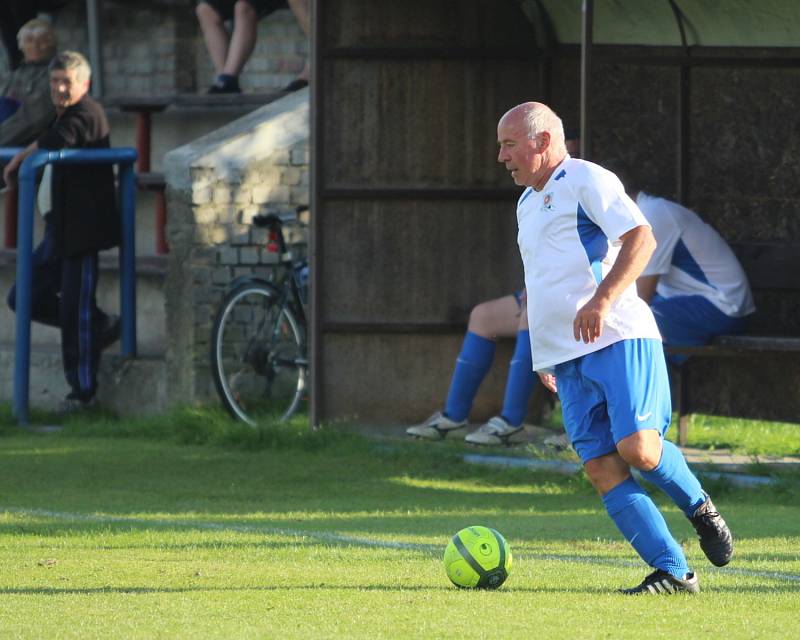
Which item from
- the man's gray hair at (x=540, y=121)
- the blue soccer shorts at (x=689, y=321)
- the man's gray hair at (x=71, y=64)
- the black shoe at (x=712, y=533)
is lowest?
the black shoe at (x=712, y=533)

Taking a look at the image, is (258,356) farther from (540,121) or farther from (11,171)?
(540,121)

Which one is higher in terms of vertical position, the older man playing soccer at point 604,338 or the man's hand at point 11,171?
the man's hand at point 11,171

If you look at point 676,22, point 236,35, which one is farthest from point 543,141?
point 236,35

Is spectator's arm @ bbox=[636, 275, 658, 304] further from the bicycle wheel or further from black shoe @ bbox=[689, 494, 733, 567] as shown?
black shoe @ bbox=[689, 494, 733, 567]

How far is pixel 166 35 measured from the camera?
1986cm

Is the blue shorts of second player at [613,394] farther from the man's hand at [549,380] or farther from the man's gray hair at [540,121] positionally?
the man's gray hair at [540,121]

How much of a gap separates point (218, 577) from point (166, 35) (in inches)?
515

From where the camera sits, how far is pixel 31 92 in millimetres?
15141

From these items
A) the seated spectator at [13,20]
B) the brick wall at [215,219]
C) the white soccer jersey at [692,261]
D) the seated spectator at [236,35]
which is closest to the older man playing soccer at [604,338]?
the white soccer jersey at [692,261]

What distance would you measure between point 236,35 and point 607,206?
9449 millimetres

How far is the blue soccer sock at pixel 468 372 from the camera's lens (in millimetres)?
12164

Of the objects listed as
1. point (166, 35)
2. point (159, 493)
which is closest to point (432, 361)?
point (159, 493)

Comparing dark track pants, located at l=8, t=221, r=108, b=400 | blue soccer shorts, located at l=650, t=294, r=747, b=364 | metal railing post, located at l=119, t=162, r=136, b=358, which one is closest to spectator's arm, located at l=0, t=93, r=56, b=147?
metal railing post, located at l=119, t=162, r=136, b=358

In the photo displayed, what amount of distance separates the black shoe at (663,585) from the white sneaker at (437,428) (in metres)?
5.38
